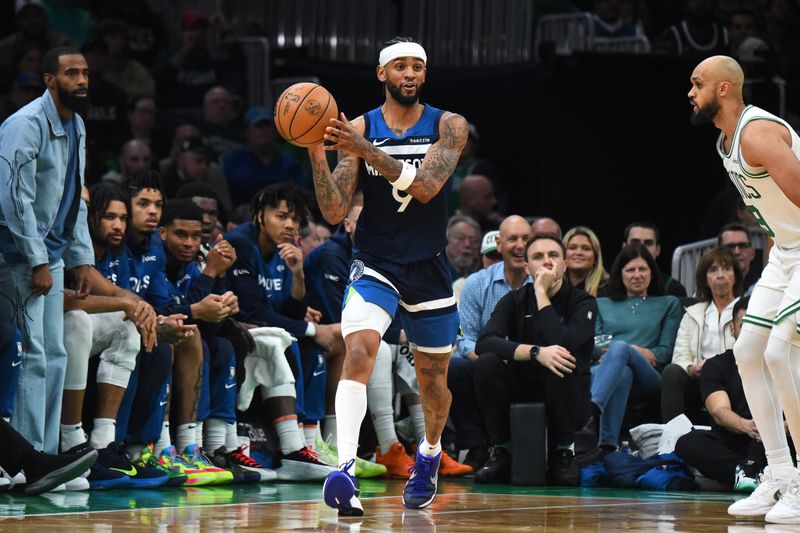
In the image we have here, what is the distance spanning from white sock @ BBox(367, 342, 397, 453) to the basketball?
3061mm

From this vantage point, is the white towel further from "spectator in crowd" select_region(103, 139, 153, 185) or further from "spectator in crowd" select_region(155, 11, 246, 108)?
"spectator in crowd" select_region(155, 11, 246, 108)

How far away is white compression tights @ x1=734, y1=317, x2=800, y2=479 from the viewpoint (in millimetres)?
6113

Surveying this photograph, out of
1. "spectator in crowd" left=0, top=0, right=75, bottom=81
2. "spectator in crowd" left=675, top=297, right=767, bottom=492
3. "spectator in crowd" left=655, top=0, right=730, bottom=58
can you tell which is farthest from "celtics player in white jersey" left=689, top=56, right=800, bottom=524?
"spectator in crowd" left=0, top=0, right=75, bottom=81

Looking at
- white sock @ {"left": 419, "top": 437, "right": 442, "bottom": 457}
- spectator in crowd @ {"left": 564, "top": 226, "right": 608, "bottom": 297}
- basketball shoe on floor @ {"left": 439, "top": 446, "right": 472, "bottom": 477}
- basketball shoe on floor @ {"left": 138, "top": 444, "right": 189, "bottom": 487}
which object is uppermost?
spectator in crowd @ {"left": 564, "top": 226, "right": 608, "bottom": 297}

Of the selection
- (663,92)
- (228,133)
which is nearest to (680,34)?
(663,92)

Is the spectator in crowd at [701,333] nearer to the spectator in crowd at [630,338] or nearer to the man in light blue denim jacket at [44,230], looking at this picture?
the spectator in crowd at [630,338]

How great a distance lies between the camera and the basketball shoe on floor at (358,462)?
8907 mm

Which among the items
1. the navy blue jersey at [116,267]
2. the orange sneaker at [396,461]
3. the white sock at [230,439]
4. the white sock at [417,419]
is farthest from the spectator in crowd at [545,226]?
the navy blue jersey at [116,267]

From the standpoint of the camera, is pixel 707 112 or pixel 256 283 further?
pixel 256 283

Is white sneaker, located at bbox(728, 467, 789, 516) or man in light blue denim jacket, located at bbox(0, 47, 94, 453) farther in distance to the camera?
man in light blue denim jacket, located at bbox(0, 47, 94, 453)

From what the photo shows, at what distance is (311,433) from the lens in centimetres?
910

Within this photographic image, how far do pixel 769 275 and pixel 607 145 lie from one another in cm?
685

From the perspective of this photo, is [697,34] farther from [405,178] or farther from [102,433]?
[102,433]

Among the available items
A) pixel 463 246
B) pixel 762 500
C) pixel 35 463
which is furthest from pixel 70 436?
pixel 463 246
